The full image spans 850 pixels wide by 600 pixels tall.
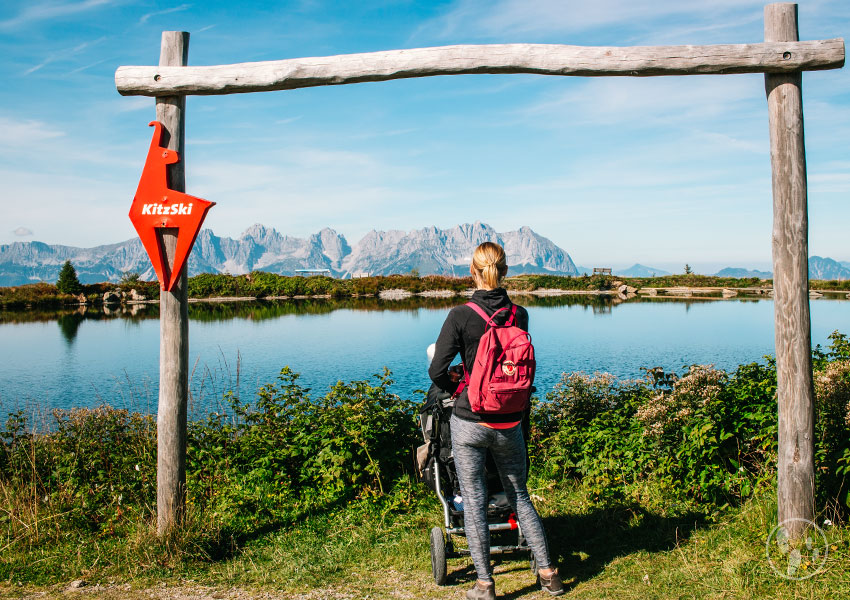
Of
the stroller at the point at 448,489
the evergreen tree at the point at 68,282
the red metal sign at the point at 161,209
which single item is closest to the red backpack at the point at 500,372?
the stroller at the point at 448,489

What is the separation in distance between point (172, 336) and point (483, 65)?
117 inches

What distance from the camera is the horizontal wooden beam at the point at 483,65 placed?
3.85 m

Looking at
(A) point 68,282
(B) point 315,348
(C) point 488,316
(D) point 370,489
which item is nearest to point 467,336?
(C) point 488,316

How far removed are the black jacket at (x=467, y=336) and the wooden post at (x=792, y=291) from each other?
6.22ft

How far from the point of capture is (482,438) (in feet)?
11.1

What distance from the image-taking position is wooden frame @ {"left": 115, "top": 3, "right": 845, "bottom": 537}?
3.86m

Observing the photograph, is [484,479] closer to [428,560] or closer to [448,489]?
[448,489]

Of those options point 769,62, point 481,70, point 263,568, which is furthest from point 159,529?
point 769,62

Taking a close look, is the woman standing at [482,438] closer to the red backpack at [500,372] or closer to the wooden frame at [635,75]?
the red backpack at [500,372]

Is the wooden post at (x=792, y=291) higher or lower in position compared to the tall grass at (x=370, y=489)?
higher

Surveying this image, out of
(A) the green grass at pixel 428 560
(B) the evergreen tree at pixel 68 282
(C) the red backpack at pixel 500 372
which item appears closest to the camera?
(C) the red backpack at pixel 500 372

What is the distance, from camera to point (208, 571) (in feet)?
13.2

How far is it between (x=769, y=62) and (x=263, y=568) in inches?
191

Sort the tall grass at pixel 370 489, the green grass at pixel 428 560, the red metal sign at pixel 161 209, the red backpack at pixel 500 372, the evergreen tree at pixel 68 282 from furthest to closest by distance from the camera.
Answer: the evergreen tree at pixel 68 282 → the red metal sign at pixel 161 209 → the tall grass at pixel 370 489 → the green grass at pixel 428 560 → the red backpack at pixel 500 372
